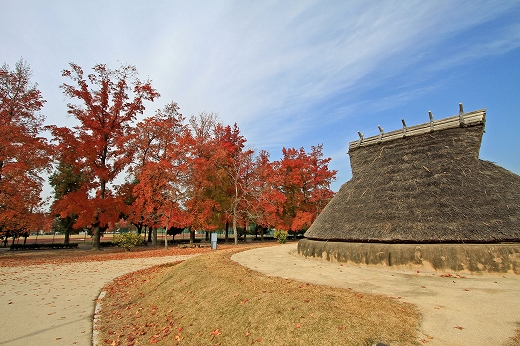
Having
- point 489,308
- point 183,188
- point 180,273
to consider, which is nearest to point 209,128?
point 183,188

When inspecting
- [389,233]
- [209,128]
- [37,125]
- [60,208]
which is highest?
[209,128]

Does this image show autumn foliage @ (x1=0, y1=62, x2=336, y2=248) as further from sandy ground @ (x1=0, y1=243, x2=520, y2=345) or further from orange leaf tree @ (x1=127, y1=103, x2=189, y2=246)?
sandy ground @ (x1=0, y1=243, x2=520, y2=345)

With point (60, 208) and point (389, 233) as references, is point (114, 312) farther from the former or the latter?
point (60, 208)

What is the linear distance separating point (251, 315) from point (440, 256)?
21.5 feet

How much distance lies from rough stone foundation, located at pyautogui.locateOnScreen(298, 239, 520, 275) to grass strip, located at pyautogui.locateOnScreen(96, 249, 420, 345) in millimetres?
3836

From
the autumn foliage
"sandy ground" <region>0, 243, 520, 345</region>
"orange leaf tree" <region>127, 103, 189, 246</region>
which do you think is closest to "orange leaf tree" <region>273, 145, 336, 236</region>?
the autumn foliage

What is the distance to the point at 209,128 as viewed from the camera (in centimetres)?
2697

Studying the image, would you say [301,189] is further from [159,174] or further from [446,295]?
[446,295]

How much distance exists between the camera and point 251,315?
16.6 ft

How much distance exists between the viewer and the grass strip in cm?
409

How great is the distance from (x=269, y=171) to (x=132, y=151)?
13558 millimetres

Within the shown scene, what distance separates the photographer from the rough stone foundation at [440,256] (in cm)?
779

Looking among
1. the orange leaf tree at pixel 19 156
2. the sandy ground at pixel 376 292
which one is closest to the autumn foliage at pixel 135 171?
the orange leaf tree at pixel 19 156

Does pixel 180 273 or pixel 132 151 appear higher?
pixel 132 151
